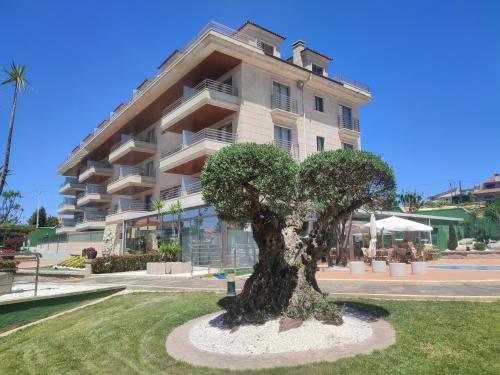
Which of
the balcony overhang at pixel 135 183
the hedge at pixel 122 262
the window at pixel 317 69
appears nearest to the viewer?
the hedge at pixel 122 262

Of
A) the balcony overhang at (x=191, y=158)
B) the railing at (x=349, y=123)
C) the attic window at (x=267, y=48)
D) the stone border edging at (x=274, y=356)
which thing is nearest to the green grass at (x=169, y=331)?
the stone border edging at (x=274, y=356)

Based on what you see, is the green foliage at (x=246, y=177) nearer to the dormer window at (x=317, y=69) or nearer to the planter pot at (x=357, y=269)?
the planter pot at (x=357, y=269)

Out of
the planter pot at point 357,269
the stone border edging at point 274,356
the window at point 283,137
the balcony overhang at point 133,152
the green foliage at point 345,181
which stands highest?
the balcony overhang at point 133,152

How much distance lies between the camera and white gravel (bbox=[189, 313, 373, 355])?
5.97m

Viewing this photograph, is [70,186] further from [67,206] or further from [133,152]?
[133,152]

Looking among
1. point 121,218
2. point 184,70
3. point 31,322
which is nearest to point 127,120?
point 121,218

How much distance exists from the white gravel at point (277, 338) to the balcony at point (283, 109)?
64.8 feet

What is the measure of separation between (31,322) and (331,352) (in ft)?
27.9

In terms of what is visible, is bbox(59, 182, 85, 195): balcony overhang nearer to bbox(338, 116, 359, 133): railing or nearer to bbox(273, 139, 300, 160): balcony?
bbox(273, 139, 300, 160): balcony

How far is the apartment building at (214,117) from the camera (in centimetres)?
2302

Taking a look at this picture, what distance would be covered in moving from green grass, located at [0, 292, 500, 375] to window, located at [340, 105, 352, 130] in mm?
23301

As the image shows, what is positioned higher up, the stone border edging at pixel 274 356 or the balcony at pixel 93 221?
the balcony at pixel 93 221

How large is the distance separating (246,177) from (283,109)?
2046 cm

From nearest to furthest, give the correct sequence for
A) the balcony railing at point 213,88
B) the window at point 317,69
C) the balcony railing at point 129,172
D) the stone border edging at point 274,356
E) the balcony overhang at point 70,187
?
the stone border edging at point 274,356
the balcony railing at point 213,88
the window at point 317,69
the balcony railing at point 129,172
the balcony overhang at point 70,187
